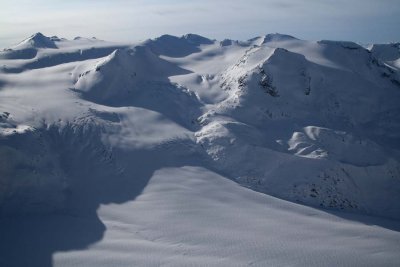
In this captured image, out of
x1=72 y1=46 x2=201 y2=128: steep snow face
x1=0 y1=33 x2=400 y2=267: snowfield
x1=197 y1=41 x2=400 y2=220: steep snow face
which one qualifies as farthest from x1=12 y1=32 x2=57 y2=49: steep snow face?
x1=197 y1=41 x2=400 y2=220: steep snow face

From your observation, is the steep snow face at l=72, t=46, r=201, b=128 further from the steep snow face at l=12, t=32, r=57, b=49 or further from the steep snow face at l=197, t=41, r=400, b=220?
the steep snow face at l=12, t=32, r=57, b=49

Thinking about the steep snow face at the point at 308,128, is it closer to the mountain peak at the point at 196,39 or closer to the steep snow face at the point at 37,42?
the mountain peak at the point at 196,39

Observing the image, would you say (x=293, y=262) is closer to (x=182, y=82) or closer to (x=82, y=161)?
(x=82, y=161)

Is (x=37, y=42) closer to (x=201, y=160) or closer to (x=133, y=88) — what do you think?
→ (x=133, y=88)

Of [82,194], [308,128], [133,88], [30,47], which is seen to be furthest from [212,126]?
[30,47]

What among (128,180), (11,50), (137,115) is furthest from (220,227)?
(11,50)

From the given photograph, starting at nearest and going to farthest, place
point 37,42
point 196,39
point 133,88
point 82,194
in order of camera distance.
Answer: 1. point 82,194
2. point 133,88
3. point 37,42
4. point 196,39
